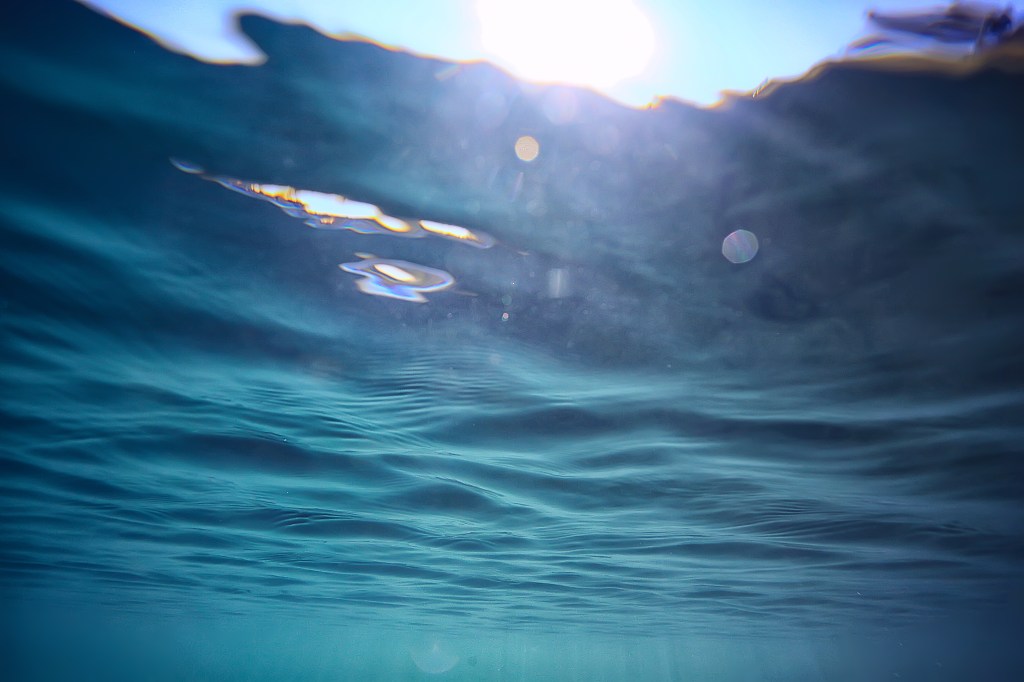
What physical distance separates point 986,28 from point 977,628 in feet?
125

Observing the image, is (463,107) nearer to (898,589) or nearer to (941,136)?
(941,136)

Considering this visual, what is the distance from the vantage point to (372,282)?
7.41 meters

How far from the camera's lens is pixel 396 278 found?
24.1ft

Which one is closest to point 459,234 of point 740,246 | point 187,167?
point 187,167

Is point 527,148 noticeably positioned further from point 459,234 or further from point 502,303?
point 502,303

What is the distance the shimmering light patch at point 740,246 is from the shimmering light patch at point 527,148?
250 centimetres

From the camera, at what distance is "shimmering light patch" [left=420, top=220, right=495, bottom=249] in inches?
266

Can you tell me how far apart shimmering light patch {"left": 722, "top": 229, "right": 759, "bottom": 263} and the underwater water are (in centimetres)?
4

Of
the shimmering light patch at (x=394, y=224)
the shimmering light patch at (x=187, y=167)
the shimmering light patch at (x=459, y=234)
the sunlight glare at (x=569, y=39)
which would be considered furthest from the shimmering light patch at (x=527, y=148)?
the shimmering light patch at (x=187, y=167)

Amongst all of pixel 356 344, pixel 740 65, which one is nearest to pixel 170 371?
pixel 356 344

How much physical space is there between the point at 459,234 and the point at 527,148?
4.68ft

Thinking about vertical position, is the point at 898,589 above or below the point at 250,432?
below

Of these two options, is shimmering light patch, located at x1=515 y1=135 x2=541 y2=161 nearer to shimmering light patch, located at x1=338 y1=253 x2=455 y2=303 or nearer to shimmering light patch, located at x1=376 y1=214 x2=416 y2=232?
shimmering light patch, located at x1=376 y1=214 x2=416 y2=232

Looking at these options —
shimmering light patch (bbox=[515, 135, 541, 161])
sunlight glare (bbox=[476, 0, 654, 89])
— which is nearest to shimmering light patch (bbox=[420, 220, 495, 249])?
shimmering light patch (bbox=[515, 135, 541, 161])
